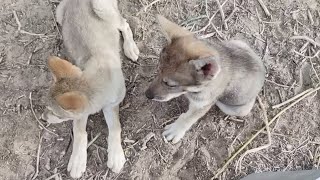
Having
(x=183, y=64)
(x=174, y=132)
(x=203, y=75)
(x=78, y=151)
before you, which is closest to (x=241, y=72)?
(x=203, y=75)

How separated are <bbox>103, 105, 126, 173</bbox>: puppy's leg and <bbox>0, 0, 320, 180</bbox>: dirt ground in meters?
0.09

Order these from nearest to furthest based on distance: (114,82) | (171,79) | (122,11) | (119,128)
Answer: (171,79), (114,82), (119,128), (122,11)

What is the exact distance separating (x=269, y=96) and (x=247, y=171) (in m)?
0.67

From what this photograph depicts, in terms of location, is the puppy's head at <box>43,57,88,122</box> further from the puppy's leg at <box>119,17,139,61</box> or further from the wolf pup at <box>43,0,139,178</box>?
the puppy's leg at <box>119,17,139,61</box>

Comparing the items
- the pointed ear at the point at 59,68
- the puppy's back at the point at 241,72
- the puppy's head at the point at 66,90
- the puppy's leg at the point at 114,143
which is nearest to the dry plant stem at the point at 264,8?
the puppy's back at the point at 241,72

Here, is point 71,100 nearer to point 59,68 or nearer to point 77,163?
point 59,68

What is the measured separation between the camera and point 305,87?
5262 millimetres

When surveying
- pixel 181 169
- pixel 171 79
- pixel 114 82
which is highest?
pixel 171 79

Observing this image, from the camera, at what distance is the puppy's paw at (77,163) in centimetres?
484

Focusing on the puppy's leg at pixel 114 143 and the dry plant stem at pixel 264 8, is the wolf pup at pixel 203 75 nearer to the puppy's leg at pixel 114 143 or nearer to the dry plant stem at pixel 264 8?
the puppy's leg at pixel 114 143

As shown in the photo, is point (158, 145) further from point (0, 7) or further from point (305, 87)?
point (0, 7)

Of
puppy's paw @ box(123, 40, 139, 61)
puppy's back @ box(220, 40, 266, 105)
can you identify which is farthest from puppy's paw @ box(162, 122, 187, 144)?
puppy's paw @ box(123, 40, 139, 61)

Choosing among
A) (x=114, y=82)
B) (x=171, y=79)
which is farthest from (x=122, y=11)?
(x=171, y=79)

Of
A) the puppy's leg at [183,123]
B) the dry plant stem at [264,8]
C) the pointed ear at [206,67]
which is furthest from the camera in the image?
the dry plant stem at [264,8]
